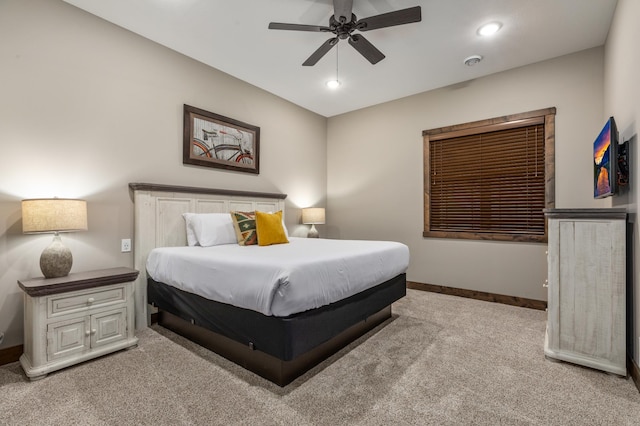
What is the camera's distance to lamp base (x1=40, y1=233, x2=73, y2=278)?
2.21 meters

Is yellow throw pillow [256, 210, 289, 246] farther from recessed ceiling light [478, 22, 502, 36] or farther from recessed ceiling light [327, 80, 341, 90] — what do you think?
recessed ceiling light [478, 22, 502, 36]

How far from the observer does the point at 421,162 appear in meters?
4.39

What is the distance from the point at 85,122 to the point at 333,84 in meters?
2.77

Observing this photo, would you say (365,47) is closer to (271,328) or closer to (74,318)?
(271,328)

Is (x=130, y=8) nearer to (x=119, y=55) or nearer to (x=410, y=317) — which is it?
(x=119, y=55)

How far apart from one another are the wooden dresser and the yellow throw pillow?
242 cm

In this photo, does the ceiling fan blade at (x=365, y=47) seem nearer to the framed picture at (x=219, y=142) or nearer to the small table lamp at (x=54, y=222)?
the framed picture at (x=219, y=142)

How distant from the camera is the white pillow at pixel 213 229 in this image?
3078mm

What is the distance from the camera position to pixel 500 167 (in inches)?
149

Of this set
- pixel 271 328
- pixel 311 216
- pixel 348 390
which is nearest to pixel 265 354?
pixel 271 328

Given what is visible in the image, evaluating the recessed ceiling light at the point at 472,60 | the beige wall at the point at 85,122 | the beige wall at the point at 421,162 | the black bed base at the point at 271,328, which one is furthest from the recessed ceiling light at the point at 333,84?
the black bed base at the point at 271,328

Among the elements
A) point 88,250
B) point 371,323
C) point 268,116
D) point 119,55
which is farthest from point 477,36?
point 88,250

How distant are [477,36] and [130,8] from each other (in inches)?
129

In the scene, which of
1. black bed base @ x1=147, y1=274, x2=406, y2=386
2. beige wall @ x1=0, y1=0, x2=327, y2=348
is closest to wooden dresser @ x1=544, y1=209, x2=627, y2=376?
black bed base @ x1=147, y1=274, x2=406, y2=386
